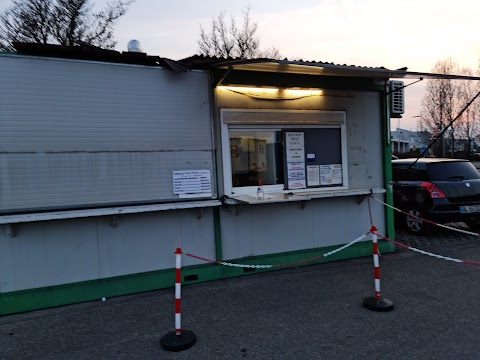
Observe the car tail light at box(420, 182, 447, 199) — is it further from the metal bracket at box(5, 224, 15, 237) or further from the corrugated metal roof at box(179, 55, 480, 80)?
the metal bracket at box(5, 224, 15, 237)

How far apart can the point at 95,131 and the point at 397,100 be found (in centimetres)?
534

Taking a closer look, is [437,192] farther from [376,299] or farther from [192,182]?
[192,182]

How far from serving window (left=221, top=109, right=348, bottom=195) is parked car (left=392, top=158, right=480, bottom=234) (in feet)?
7.87

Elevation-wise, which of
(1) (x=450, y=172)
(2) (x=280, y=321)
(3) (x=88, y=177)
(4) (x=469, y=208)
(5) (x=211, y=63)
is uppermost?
(5) (x=211, y=63)

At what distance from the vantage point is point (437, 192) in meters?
7.97

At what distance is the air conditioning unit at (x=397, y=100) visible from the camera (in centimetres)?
696

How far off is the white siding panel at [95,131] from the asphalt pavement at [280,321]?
4.66ft

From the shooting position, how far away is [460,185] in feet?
26.5

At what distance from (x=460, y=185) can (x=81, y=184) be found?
7406mm

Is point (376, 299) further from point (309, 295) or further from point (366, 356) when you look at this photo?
point (366, 356)

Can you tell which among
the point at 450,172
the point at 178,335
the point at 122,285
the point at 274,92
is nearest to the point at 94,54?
the point at 274,92

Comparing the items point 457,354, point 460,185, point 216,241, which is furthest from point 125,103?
point 460,185

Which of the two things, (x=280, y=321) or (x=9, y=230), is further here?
(x=9, y=230)

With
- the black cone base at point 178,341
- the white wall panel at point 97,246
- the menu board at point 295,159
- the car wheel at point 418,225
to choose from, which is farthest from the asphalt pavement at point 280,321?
the car wheel at point 418,225
